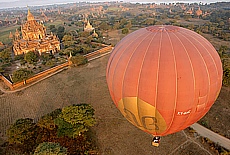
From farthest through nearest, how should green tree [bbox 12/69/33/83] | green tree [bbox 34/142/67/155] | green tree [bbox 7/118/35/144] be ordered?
green tree [bbox 12/69/33/83] < green tree [bbox 7/118/35/144] < green tree [bbox 34/142/67/155]

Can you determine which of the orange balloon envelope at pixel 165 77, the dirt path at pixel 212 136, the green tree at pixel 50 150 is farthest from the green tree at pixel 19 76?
the dirt path at pixel 212 136

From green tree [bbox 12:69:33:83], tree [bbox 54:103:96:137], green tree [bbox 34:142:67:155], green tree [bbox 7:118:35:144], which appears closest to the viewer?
green tree [bbox 34:142:67:155]

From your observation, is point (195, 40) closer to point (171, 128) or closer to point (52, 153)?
point (171, 128)

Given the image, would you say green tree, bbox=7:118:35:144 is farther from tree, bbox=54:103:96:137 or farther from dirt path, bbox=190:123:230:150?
dirt path, bbox=190:123:230:150

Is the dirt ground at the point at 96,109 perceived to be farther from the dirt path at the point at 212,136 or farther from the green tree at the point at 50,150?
the green tree at the point at 50,150

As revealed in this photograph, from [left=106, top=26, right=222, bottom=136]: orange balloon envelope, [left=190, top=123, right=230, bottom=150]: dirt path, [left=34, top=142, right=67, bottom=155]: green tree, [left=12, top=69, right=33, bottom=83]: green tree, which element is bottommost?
[left=190, top=123, right=230, bottom=150]: dirt path

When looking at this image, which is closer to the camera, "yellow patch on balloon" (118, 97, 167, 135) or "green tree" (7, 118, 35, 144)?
"yellow patch on balloon" (118, 97, 167, 135)

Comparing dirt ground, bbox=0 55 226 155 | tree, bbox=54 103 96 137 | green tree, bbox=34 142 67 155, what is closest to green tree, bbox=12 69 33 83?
dirt ground, bbox=0 55 226 155

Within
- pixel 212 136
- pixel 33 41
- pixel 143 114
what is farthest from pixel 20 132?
pixel 33 41

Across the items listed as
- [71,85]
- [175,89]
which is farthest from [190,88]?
[71,85]

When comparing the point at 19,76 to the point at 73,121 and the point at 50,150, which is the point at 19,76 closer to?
the point at 73,121
